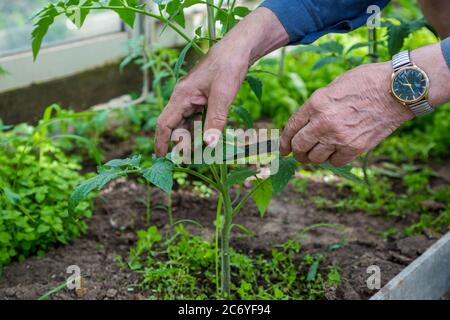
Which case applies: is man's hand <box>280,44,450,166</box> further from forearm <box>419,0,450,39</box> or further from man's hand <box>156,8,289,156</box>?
forearm <box>419,0,450,39</box>

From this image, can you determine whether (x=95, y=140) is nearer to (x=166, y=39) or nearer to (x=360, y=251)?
(x=166, y=39)

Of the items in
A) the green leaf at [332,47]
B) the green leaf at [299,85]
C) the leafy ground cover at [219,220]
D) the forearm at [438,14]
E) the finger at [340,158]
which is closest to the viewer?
the finger at [340,158]

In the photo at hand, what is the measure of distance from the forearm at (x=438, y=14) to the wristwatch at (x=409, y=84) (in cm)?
68

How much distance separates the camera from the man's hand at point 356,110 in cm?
143

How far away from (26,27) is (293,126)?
1637mm

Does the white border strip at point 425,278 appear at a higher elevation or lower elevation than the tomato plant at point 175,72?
lower

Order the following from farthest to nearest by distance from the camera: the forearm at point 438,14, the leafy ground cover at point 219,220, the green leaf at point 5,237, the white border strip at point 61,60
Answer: the white border strip at point 61,60, the forearm at point 438,14, the green leaf at point 5,237, the leafy ground cover at point 219,220

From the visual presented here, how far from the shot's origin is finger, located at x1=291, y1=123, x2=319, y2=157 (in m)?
1.44

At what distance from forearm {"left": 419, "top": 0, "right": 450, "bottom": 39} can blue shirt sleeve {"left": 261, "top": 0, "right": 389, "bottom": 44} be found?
0.37 metres

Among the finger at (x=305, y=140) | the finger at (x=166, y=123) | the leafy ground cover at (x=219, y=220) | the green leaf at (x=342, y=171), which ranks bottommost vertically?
the leafy ground cover at (x=219, y=220)

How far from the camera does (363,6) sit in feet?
5.61

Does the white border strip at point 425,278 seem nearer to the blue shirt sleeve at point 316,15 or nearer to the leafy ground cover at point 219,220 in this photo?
the leafy ground cover at point 219,220

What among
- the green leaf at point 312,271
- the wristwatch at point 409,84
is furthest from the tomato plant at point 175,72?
the green leaf at point 312,271
